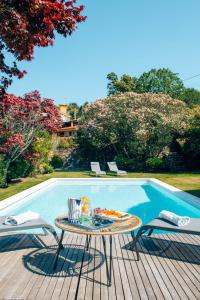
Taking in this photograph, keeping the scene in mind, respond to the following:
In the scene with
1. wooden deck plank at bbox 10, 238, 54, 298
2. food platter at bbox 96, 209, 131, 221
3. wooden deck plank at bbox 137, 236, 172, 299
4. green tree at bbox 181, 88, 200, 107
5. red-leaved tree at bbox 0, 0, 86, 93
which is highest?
green tree at bbox 181, 88, 200, 107

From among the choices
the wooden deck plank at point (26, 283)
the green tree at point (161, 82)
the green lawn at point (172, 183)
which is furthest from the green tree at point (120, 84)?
the wooden deck plank at point (26, 283)

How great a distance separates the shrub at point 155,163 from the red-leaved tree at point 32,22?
57.2ft

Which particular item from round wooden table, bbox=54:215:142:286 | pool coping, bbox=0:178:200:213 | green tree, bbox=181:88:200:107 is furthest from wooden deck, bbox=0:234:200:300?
green tree, bbox=181:88:200:107

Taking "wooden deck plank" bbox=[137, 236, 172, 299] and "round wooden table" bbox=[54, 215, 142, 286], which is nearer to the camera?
"wooden deck plank" bbox=[137, 236, 172, 299]

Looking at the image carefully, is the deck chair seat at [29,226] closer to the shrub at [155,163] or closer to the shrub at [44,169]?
the shrub at [44,169]

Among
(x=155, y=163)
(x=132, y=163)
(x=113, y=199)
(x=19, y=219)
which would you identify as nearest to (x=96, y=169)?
(x=132, y=163)

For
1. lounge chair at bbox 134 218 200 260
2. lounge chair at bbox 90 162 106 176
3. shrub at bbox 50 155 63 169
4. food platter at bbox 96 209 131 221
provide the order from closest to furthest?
food platter at bbox 96 209 131 221, lounge chair at bbox 134 218 200 260, lounge chair at bbox 90 162 106 176, shrub at bbox 50 155 63 169

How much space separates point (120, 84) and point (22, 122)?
28918 mm

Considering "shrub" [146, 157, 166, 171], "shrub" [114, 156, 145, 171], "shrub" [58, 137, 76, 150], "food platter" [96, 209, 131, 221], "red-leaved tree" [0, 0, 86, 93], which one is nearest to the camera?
"red-leaved tree" [0, 0, 86, 93]

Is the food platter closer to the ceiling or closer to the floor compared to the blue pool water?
closer to the ceiling

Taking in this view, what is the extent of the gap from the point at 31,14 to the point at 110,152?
69.4 ft

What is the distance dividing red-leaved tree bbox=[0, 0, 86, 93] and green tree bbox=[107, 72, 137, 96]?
37915 mm

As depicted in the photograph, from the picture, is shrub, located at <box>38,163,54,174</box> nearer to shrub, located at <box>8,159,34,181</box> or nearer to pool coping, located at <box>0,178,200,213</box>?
pool coping, located at <box>0,178,200,213</box>

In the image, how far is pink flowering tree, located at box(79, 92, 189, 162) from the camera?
20.5m
